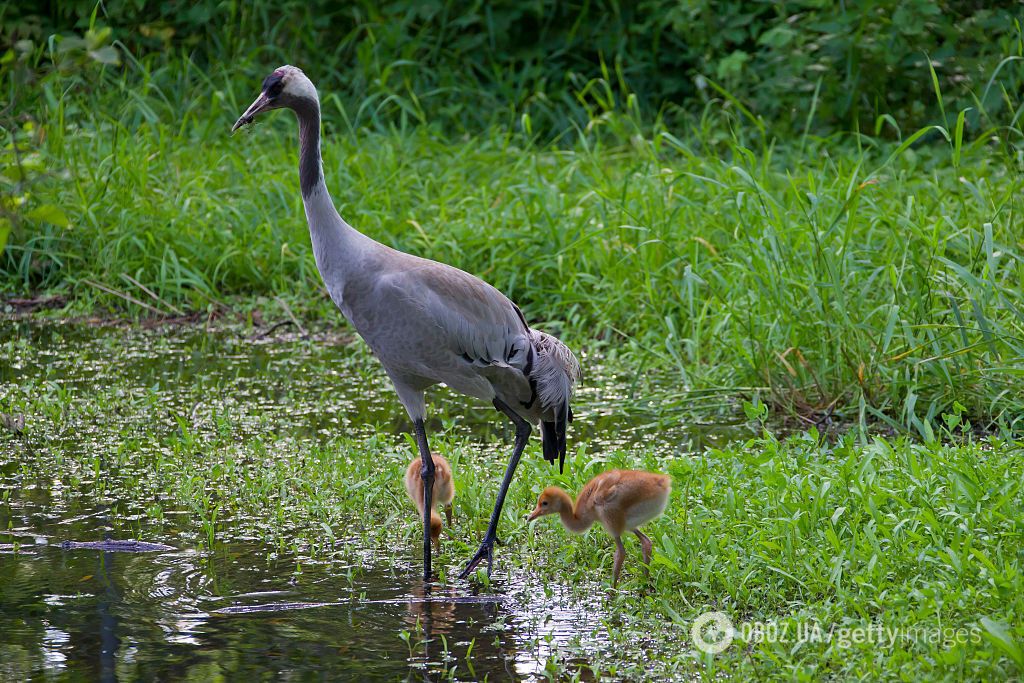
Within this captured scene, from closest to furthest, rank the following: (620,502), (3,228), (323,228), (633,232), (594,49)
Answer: (3,228) → (620,502) → (323,228) → (633,232) → (594,49)

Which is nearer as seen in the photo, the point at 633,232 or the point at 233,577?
the point at 233,577

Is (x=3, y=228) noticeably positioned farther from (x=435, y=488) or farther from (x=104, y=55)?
(x=435, y=488)

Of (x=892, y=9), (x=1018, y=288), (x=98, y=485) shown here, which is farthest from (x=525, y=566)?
(x=892, y=9)

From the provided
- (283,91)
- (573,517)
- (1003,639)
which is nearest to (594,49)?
(283,91)

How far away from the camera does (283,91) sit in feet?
15.8

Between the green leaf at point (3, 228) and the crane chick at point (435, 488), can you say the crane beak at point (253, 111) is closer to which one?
the crane chick at point (435, 488)

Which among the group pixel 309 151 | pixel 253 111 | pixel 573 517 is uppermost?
pixel 253 111

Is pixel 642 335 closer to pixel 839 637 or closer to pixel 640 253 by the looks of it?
pixel 640 253

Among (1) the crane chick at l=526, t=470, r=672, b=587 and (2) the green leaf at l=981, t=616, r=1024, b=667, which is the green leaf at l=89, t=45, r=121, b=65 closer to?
(1) the crane chick at l=526, t=470, r=672, b=587

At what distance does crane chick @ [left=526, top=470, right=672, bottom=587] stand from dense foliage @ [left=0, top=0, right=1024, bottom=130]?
504cm

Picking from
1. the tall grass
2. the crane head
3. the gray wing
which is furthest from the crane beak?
the tall grass

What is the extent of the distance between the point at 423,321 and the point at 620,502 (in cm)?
91

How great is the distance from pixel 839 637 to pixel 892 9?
6.67 metres

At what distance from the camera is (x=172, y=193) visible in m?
8.66
